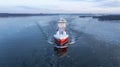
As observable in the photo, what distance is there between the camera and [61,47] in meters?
43.2

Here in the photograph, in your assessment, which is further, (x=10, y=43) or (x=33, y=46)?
(x=10, y=43)

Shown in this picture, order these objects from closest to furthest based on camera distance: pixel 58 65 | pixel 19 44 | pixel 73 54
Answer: pixel 58 65
pixel 73 54
pixel 19 44

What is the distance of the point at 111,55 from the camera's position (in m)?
36.4

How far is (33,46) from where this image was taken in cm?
4375

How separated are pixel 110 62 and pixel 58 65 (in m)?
7.24

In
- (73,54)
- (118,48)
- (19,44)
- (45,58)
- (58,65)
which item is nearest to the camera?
(58,65)

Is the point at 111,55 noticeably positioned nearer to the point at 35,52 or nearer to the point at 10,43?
the point at 35,52

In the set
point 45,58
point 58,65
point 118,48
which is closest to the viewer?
point 58,65

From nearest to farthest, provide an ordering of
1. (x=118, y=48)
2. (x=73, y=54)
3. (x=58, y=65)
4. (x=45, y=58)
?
(x=58, y=65) < (x=45, y=58) < (x=73, y=54) < (x=118, y=48)

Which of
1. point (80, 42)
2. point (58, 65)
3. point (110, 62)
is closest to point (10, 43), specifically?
point (80, 42)

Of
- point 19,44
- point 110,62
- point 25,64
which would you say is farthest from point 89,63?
point 19,44

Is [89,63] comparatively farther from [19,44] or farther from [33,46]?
[19,44]

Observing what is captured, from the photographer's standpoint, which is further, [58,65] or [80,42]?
[80,42]

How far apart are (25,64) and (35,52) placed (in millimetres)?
7193
